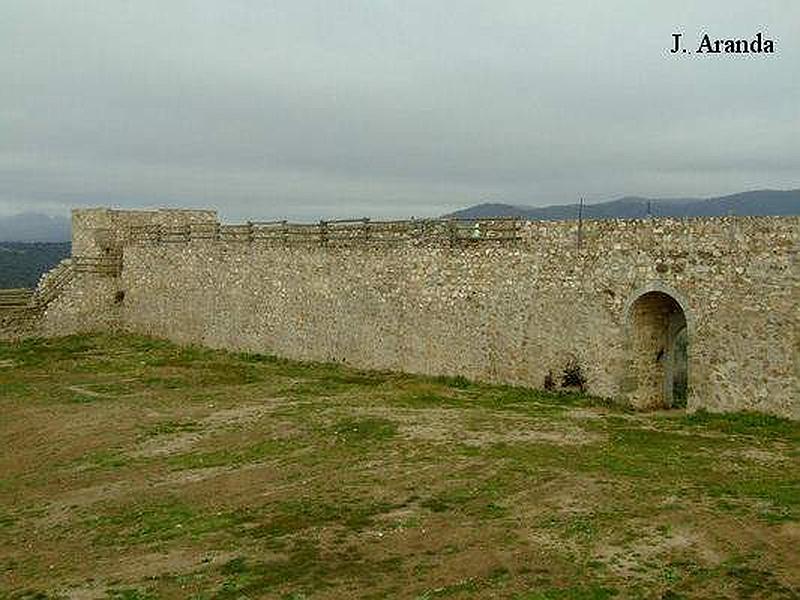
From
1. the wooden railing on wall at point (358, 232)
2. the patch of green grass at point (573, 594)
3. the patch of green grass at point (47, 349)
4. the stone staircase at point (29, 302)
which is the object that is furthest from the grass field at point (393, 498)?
the stone staircase at point (29, 302)

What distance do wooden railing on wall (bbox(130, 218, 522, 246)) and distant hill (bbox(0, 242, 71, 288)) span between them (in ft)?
127

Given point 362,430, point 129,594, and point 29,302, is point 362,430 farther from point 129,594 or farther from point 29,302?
point 29,302

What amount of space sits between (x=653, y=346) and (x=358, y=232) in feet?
32.2

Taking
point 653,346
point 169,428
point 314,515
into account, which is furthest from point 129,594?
point 653,346

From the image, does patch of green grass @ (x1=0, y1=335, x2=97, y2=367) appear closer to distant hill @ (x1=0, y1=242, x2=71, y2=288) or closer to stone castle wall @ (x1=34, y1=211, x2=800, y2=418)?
stone castle wall @ (x1=34, y1=211, x2=800, y2=418)

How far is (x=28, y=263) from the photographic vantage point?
100938mm

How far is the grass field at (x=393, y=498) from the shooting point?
901 cm

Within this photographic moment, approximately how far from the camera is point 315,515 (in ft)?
37.1

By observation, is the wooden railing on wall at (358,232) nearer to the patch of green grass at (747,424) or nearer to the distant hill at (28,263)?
the patch of green grass at (747,424)

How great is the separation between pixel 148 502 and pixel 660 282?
11.5 metres

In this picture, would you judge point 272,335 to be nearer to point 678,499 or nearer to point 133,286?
point 133,286

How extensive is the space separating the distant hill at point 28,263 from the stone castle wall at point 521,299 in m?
41.9

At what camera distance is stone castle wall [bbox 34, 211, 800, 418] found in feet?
55.9

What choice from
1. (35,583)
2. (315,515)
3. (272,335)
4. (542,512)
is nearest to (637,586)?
(542,512)
